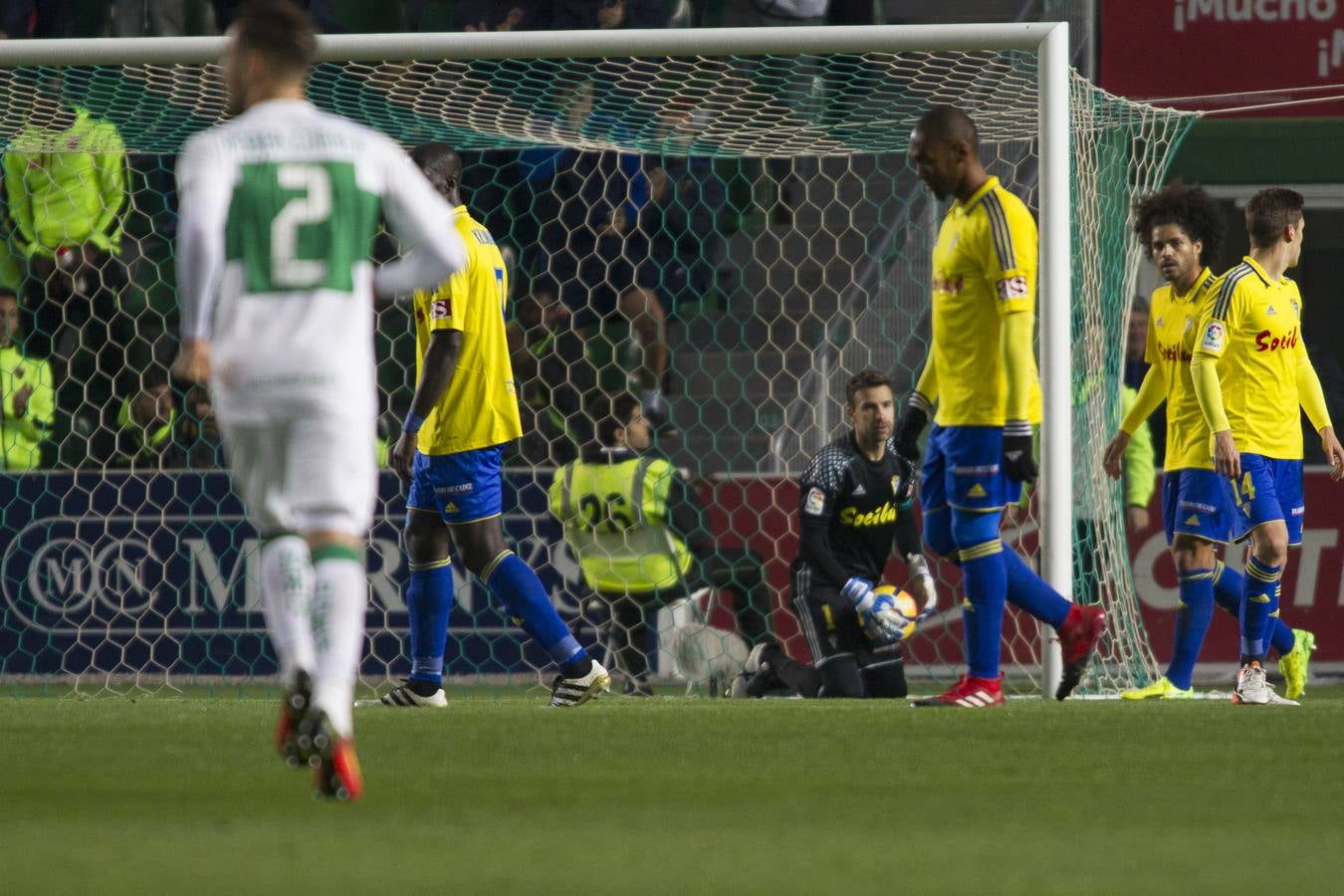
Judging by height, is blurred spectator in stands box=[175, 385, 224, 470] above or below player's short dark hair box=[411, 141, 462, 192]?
below

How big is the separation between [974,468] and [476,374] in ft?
5.48

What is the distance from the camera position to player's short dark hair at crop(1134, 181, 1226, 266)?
7219 millimetres

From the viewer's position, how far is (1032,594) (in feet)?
21.4

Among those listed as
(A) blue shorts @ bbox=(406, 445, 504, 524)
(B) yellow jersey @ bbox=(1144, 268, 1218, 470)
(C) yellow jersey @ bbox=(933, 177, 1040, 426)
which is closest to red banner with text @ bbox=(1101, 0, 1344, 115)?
(B) yellow jersey @ bbox=(1144, 268, 1218, 470)

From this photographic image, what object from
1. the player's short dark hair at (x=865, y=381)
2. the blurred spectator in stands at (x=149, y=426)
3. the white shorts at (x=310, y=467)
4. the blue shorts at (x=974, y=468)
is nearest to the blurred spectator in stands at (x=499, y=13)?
the blurred spectator in stands at (x=149, y=426)

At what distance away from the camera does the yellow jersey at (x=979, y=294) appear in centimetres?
600

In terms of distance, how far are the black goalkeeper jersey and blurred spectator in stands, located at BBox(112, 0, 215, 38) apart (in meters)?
5.51

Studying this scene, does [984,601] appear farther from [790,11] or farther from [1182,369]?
[790,11]

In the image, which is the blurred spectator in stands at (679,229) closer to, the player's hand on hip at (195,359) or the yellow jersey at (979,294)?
the yellow jersey at (979,294)

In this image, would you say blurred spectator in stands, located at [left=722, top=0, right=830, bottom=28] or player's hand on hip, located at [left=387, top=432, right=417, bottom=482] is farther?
blurred spectator in stands, located at [left=722, top=0, right=830, bottom=28]

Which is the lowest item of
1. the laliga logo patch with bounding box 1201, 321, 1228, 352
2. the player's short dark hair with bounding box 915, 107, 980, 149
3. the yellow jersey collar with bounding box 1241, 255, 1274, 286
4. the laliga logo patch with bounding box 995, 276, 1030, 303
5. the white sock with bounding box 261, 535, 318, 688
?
the white sock with bounding box 261, 535, 318, 688

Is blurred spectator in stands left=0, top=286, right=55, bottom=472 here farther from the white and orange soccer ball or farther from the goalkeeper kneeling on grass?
the white and orange soccer ball

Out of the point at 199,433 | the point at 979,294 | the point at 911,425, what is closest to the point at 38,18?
the point at 199,433

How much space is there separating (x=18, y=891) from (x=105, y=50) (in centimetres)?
558
